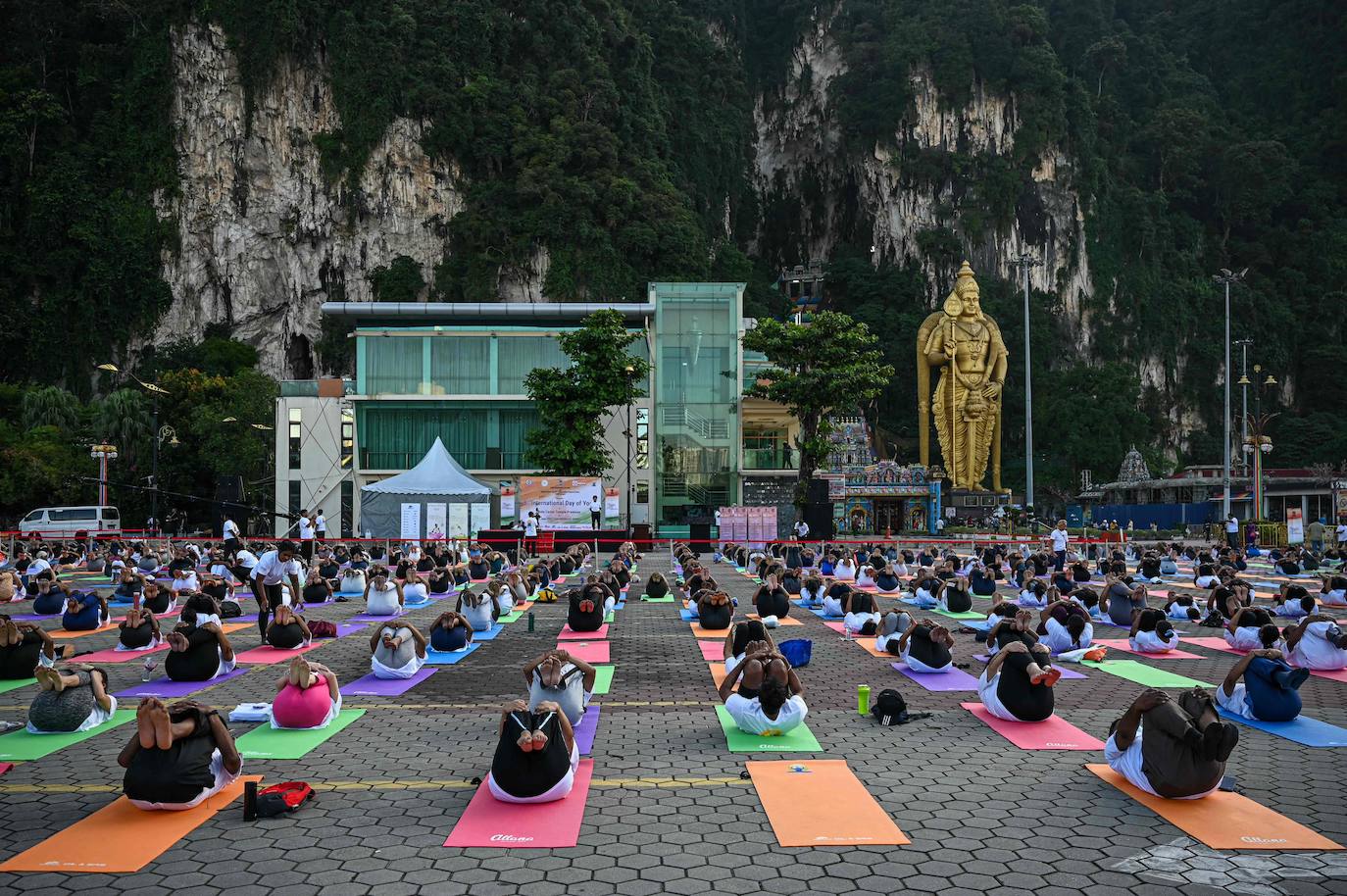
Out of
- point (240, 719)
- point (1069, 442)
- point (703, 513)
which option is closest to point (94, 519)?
point (703, 513)

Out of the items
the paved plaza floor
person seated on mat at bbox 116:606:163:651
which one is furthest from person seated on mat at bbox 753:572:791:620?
person seated on mat at bbox 116:606:163:651

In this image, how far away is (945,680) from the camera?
11.9 meters

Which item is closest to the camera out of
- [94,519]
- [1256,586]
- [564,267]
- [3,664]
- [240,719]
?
[240,719]

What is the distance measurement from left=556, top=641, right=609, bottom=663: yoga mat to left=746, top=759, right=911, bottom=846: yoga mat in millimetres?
5506

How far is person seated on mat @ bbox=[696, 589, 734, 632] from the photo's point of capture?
51.9 ft

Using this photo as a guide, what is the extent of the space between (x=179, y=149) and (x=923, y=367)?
2247 inches

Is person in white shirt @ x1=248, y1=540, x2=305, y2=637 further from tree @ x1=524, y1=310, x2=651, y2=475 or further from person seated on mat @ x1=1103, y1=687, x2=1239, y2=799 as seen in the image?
tree @ x1=524, y1=310, x2=651, y2=475

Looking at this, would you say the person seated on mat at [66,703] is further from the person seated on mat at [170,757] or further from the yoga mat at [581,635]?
the yoga mat at [581,635]

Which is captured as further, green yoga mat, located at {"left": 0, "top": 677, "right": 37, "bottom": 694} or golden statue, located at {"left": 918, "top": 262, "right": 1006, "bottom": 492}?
golden statue, located at {"left": 918, "top": 262, "right": 1006, "bottom": 492}

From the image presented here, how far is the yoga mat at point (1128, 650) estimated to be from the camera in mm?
13508

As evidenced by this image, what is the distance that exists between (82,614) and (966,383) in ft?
159

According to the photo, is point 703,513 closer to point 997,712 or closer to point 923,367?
point 923,367

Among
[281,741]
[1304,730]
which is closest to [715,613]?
[281,741]

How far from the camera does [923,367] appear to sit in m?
56.7
